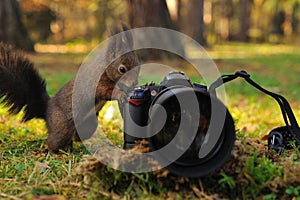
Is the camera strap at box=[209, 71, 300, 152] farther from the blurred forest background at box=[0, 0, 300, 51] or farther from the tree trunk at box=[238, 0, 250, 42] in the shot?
the tree trunk at box=[238, 0, 250, 42]

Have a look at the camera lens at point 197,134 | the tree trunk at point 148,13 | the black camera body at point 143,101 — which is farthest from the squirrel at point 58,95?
the tree trunk at point 148,13

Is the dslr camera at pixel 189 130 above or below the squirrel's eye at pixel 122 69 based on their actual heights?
below

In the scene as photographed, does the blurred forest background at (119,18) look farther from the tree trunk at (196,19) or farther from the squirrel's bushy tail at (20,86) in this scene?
the squirrel's bushy tail at (20,86)

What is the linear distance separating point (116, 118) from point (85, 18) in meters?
23.5

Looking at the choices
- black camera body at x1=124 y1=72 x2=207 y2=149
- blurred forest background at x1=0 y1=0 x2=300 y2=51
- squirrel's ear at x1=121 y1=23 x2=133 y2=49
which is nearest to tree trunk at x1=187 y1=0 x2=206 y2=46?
blurred forest background at x1=0 y1=0 x2=300 y2=51

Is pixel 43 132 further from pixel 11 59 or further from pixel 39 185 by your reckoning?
pixel 39 185

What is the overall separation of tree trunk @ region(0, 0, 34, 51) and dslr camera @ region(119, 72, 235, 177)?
8.90 m

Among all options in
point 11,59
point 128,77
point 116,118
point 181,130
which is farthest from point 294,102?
point 181,130

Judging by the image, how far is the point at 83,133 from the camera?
2.75 metres

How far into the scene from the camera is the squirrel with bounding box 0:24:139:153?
269 cm

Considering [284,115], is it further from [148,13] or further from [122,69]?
[148,13]

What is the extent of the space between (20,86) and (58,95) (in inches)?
9.3

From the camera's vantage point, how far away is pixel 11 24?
10227 millimetres

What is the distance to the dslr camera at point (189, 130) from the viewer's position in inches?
61.8
